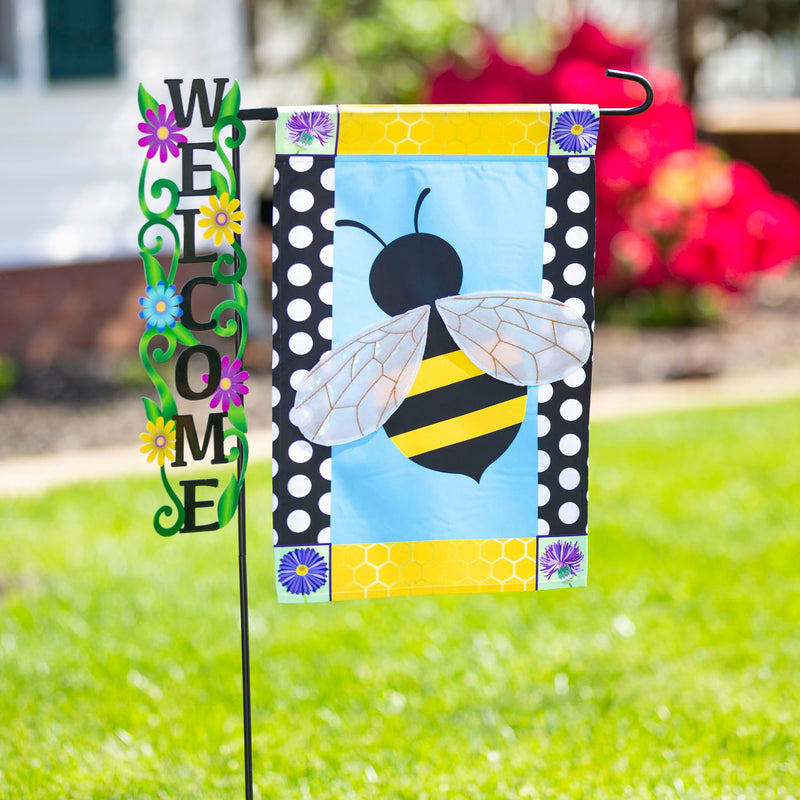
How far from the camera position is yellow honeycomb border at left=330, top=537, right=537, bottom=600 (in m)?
2.35

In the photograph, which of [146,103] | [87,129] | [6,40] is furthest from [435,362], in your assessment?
[6,40]

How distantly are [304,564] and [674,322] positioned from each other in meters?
6.38

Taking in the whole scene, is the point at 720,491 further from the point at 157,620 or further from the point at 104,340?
the point at 104,340

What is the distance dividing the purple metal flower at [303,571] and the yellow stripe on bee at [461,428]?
285 millimetres

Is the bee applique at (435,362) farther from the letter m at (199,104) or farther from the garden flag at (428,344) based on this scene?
the letter m at (199,104)

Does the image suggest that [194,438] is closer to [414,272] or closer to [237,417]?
[237,417]

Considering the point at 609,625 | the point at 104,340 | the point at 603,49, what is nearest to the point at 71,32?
the point at 104,340

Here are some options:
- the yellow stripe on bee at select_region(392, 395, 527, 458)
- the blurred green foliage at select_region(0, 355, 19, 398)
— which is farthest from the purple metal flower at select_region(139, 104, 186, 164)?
the blurred green foliage at select_region(0, 355, 19, 398)

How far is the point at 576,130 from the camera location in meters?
2.27

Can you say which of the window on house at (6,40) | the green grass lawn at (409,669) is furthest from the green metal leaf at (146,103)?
the window on house at (6,40)

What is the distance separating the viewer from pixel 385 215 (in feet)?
7.41

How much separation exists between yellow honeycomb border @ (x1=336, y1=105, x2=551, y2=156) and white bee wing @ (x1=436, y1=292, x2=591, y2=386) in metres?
0.30

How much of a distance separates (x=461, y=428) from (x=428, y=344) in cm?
19

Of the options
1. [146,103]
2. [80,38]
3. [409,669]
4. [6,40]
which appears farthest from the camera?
[80,38]
